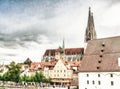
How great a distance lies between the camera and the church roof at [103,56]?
58438 mm

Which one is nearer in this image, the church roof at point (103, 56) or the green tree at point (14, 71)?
the church roof at point (103, 56)

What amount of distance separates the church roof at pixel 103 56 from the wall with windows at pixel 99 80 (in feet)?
3.48

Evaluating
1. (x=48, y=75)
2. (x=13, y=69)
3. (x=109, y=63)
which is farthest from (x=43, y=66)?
(x=109, y=63)

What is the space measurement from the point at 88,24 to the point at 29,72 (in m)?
39.6

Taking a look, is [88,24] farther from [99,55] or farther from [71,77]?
[99,55]

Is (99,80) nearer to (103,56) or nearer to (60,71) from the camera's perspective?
(103,56)

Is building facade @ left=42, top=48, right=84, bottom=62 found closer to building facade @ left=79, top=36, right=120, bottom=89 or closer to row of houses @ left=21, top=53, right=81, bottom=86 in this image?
row of houses @ left=21, top=53, right=81, bottom=86

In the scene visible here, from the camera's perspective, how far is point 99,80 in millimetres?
58875

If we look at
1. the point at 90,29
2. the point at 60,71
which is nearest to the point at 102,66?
the point at 60,71

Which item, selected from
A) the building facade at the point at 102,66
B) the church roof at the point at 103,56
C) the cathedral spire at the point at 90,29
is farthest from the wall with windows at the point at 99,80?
the cathedral spire at the point at 90,29

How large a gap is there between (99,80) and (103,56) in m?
5.99

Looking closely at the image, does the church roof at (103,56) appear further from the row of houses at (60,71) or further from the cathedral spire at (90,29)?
the cathedral spire at (90,29)

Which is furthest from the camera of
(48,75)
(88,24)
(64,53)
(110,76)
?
(64,53)

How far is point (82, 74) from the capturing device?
6219 cm
